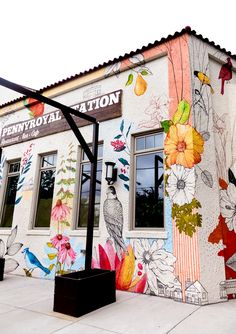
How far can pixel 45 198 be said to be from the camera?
6.02 metres

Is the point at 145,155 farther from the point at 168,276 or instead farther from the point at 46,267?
the point at 46,267

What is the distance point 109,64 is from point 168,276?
4479 millimetres

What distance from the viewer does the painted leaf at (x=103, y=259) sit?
4566mm

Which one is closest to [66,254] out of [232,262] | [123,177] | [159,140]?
[123,177]

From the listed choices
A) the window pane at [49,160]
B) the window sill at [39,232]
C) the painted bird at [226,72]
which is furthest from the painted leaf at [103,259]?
the painted bird at [226,72]

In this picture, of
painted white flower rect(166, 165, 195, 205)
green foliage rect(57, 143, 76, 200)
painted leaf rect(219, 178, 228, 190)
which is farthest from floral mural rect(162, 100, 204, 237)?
green foliage rect(57, 143, 76, 200)

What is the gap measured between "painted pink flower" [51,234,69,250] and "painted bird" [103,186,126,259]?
3.62 ft

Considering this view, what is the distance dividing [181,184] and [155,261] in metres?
1.32

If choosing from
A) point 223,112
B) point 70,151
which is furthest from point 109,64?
point 223,112

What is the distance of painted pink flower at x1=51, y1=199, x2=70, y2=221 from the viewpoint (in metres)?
5.41

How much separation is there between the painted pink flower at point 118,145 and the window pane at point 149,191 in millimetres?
404

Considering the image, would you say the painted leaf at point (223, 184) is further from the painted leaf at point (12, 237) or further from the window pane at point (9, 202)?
the window pane at point (9, 202)

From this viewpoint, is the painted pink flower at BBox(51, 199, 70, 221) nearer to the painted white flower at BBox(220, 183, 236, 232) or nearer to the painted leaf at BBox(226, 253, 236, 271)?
the painted white flower at BBox(220, 183, 236, 232)

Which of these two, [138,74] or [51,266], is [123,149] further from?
[51,266]
